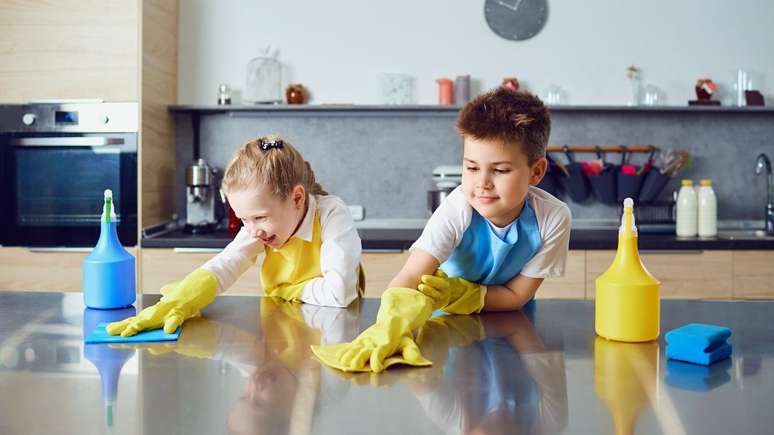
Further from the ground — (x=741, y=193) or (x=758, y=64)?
(x=758, y=64)

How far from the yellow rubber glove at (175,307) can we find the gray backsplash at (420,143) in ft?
7.08

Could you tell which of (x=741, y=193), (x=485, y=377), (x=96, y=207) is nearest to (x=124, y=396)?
(x=485, y=377)

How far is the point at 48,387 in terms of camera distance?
103cm

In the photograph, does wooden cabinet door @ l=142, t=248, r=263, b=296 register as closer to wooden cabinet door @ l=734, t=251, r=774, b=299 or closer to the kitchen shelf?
the kitchen shelf

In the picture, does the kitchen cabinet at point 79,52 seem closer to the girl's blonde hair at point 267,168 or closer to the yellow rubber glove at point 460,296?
the girl's blonde hair at point 267,168

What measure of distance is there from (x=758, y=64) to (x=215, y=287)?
2.90 metres

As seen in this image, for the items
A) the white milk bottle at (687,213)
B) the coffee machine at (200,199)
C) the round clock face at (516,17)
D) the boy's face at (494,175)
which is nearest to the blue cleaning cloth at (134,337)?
the boy's face at (494,175)

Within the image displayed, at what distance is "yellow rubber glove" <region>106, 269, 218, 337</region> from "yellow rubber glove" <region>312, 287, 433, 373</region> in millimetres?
309

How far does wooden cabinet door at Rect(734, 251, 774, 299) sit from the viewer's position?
3.06 m

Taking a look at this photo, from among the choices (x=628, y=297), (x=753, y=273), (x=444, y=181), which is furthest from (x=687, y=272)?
(x=628, y=297)

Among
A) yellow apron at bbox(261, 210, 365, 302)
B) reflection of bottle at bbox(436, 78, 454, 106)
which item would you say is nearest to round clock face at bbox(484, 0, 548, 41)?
reflection of bottle at bbox(436, 78, 454, 106)

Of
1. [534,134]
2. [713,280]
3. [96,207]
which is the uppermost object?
[534,134]

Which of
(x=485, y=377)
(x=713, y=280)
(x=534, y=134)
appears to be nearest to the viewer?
(x=485, y=377)

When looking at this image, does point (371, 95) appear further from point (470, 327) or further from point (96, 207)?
point (470, 327)
